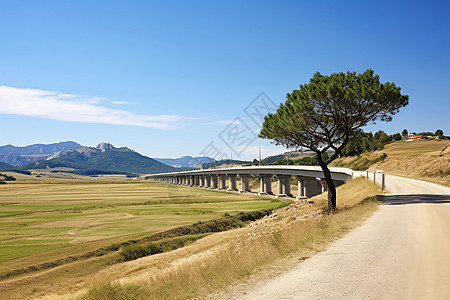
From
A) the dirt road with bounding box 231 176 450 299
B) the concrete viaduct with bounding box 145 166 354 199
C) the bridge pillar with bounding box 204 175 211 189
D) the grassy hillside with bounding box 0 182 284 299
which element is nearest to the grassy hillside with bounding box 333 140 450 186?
the concrete viaduct with bounding box 145 166 354 199

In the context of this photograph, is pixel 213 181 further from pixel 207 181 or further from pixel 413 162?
pixel 413 162

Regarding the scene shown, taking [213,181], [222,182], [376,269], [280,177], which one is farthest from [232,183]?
[376,269]

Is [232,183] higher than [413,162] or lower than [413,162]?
lower

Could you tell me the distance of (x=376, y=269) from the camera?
10.3m

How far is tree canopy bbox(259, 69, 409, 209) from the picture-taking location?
90.9ft

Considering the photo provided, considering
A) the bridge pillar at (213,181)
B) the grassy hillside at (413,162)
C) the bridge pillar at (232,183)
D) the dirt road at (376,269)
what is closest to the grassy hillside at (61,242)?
the dirt road at (376,269)

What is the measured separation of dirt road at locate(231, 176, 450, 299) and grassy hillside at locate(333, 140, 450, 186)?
33.6 m

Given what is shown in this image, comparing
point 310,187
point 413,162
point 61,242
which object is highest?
point 413,162

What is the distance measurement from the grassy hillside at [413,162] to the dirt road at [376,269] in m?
33.6

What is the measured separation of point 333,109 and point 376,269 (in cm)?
2072

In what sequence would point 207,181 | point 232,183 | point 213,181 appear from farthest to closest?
point 207,181
point 213,181
point 232,183

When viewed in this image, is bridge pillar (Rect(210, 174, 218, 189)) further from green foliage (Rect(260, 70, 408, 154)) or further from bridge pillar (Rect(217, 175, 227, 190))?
green foliage (Rect(260, 70, 408, 154))

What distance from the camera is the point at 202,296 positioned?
905 cm

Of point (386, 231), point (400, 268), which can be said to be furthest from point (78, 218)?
point (400, 268)
